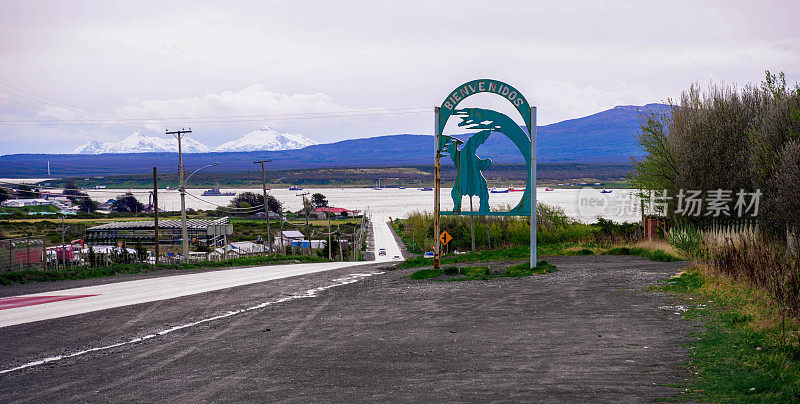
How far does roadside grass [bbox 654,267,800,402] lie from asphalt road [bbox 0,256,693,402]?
0.30 metres

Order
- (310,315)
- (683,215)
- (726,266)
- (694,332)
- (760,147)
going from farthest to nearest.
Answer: (683,215) → (760,147) → (726,266) → (310,315) → (694,332)

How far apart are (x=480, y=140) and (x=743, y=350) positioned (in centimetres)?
1269

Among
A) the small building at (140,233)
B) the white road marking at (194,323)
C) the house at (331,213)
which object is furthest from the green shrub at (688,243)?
the house at (331,213)

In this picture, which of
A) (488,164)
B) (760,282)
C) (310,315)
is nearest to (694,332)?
(760,282)

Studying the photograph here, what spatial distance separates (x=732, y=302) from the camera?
36.7 ft

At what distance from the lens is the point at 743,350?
797 cm

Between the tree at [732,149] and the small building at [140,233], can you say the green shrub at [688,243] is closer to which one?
the tree at [732,149]

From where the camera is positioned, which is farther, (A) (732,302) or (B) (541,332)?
(A) (732,302)

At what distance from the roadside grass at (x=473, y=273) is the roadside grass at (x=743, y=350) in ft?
22.2

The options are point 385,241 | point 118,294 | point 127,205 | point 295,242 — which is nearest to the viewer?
point 118,294

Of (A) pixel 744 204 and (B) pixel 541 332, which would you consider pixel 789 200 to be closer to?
(A) pixel 744 204

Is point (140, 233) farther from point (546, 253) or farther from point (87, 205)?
point (87, 205)

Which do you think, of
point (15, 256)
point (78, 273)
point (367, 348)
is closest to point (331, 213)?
point (15, 256)

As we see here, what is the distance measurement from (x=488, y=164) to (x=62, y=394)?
1496 centimetres
